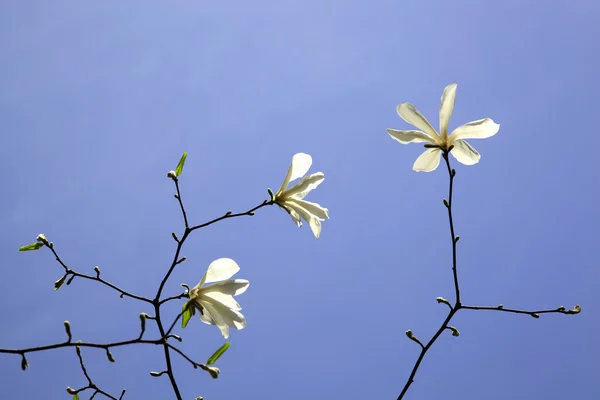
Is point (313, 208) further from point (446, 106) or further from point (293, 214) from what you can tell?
point (446, 106)

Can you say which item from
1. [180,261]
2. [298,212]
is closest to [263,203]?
[298,212]

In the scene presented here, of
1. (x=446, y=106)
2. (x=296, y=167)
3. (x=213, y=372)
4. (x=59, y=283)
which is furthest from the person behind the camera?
(x=296, y=167)

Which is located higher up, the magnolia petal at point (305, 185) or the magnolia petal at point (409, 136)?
the magnolia petal at point (409, 136)

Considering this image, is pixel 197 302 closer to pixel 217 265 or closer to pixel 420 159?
pixel 217 265

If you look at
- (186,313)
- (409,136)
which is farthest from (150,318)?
(409,136)

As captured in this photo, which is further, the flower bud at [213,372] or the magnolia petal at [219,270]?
the magnolia petal at [219,270]

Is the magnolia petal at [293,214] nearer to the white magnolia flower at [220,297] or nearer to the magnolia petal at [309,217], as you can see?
the magnolia petal at [309,217]

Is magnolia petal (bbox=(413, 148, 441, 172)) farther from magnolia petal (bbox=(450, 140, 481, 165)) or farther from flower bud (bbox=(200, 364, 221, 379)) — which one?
flower bud (bbox=(200, 364, 221, 379))

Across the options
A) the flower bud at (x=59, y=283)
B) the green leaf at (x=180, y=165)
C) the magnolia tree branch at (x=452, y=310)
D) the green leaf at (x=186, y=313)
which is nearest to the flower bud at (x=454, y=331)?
the magnolia tree branch at (x=452, y=310)

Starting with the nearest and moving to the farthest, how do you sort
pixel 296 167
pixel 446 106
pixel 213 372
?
pixel 213 372
pixel 446 106
pixel 296 167
